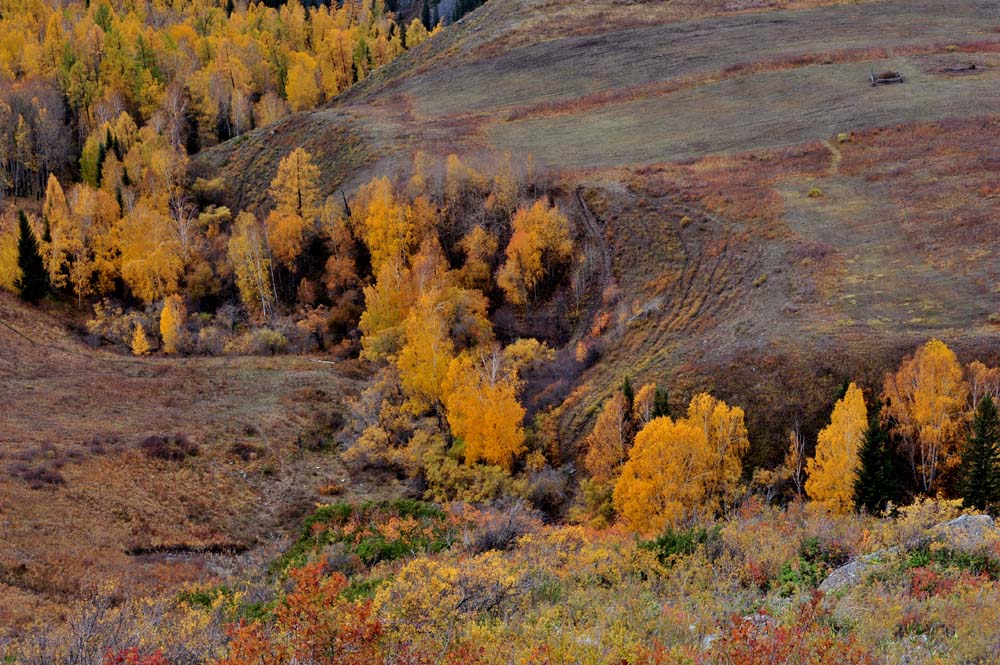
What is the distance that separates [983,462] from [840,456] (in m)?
5.08

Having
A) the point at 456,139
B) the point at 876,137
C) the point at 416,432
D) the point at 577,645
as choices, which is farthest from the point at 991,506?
the point at 456,139

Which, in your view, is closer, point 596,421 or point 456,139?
point 596,421

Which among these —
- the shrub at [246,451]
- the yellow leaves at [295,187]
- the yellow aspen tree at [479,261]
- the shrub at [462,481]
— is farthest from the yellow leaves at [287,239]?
the shrub at [462,481]

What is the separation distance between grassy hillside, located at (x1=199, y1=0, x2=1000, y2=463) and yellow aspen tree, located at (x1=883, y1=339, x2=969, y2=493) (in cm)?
265

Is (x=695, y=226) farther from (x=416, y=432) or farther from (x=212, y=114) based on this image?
(x=212, y=114)

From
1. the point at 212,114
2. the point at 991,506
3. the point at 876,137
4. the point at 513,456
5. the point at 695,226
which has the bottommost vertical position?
the point at 513,456

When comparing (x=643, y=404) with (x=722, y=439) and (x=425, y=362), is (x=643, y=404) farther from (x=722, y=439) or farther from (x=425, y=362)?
(x=425, y=362)

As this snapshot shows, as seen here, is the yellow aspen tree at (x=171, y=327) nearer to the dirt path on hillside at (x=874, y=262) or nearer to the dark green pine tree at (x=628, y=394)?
the dark green pine tree at (x=628, y=394)

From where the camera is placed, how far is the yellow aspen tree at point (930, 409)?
30.9m

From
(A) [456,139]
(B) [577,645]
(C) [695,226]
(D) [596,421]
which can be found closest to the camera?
(B) [577,645]

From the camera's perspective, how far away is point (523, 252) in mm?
58500

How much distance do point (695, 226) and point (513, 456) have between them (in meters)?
25.4

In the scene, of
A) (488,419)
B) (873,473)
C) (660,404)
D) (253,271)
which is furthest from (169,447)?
(873,473)

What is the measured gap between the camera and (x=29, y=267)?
66.6 meters
